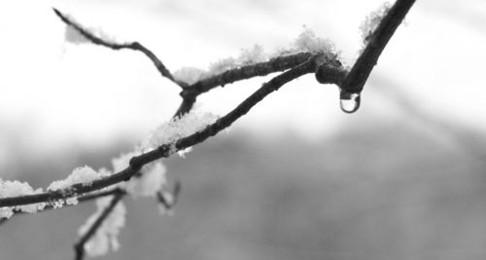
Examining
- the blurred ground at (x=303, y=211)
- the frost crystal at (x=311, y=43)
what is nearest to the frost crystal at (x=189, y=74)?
the frost crystal at (x=311, y=43)

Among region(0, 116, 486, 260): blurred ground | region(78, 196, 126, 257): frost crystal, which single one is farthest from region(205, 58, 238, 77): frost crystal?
region(0, 116, 486, 260): blurred ground

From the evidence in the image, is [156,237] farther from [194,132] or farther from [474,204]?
[194,132]

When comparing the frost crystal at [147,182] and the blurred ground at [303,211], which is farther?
the blurred ground at [303,211]

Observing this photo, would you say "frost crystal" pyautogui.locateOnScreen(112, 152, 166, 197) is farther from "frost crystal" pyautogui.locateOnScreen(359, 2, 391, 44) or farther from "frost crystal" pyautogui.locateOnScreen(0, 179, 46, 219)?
"frost crystal" pyautogui.locateOnScreen(359, 2, 391, 44)

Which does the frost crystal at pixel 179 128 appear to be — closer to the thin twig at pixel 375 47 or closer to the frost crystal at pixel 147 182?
the thin twig at pixel 375 47

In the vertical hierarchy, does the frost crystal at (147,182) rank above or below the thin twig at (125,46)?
below

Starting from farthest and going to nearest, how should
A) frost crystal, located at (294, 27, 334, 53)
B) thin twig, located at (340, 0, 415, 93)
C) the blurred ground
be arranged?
the blurred ground → frost crystal, located at (294, 27, 334, 53) → thin twig, located at (340, 0, 415, 93)
